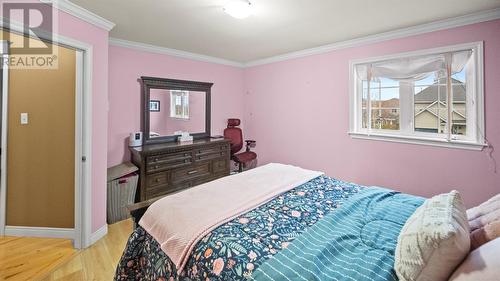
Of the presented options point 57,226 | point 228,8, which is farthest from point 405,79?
point 57,226

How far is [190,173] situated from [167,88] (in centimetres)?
139

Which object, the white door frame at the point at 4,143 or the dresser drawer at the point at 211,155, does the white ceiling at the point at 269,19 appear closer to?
the white door frame at the point at 4,143

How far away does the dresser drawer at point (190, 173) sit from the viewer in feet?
10.9

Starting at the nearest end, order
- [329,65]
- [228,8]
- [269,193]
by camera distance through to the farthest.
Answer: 1. [269,193]
2. [228,8]
3. [329,65]

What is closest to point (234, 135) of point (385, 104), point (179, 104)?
point (179, 104)

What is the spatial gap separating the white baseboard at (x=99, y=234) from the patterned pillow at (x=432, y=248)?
8.68 feet

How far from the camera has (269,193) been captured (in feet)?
5.98

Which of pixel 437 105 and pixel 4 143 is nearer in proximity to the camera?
pixel 4 143

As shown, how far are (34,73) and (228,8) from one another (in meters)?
2.08

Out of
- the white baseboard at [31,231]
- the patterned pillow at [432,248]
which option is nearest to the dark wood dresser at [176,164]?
the white baseboard at [31,231]

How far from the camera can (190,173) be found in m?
3.52

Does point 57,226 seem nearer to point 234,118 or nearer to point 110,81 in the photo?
point 110,81

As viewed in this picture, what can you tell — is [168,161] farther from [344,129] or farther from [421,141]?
[421,141]

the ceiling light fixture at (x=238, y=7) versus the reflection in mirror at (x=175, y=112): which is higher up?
the ceiling light fixture at (x=238, y=7)
